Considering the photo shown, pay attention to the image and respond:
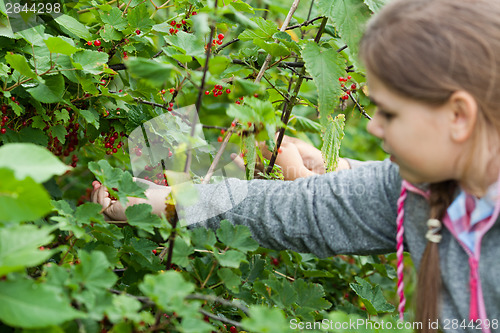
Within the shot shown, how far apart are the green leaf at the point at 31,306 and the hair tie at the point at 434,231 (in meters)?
0.83

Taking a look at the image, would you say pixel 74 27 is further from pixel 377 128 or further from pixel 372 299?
pixel 372 299

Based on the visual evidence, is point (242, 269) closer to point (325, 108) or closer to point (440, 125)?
point (325, 108)

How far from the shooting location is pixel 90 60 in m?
1.38

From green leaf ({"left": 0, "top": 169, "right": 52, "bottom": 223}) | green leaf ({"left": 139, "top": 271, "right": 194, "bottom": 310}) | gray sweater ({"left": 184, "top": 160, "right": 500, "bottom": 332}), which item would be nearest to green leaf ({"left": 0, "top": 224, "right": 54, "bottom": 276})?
green leaf ({"left": 0, "top": 169, "right": 52, "bottom": 223})

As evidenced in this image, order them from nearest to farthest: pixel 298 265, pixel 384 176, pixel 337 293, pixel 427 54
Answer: pixel 427 54, pixel 384 176, pixel 298 265, pixel 337 293

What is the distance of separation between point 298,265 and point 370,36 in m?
0.98

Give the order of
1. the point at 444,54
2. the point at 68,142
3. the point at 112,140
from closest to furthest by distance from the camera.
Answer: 1. the point at 444,54
2. the point at 112,140
3. the point at 68,142

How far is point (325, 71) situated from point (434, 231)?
1.63 ft

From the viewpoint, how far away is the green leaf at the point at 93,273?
904mm

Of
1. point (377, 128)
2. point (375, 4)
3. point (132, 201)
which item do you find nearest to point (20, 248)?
point (132, 201)

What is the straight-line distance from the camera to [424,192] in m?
1.29

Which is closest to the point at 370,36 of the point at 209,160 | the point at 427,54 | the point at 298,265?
the point at 427,54

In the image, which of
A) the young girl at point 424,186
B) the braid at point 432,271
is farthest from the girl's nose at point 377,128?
the braid at point 432,271

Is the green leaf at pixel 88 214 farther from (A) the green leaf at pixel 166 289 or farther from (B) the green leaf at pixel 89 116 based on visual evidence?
(B) the green leaf at pixel 89 116
